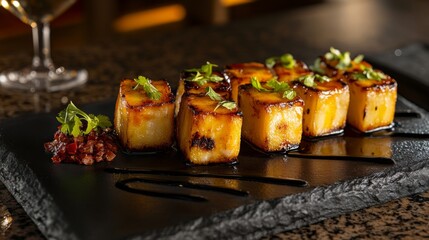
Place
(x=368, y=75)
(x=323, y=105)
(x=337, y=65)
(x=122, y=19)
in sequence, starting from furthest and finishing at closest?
1. (x=122, y=19)
2. (x=337, y=65)
3. (x=368, y=75)
4. (x=323, y=105)

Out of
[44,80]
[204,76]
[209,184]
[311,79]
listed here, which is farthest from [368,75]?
[44,80]

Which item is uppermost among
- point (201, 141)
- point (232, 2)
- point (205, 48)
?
point (201, 141)

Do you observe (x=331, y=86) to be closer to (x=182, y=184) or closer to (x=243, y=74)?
(x=243, y=74)

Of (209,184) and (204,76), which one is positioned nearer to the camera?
(209,184)

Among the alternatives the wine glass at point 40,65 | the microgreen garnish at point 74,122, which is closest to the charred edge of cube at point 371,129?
the microgreen garnish at point 74,122

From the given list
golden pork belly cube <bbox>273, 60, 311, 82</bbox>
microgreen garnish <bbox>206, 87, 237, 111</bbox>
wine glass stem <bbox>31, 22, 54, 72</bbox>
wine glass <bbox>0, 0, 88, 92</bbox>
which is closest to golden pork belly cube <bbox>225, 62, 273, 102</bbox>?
golden pork belly cube <bbox>273, 60, 311, 82</bbox>

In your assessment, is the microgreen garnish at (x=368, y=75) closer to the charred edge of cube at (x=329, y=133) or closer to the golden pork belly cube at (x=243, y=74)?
the charred edge of cube at (x=329, y=133)
